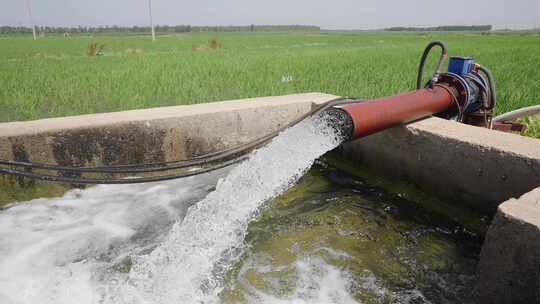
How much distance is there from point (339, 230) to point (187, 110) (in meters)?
1.72

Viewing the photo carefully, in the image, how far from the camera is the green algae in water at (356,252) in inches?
82.5

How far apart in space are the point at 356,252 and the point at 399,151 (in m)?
1.02

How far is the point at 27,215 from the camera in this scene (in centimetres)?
286

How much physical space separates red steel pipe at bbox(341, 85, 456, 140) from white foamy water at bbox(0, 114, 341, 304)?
0.66 feet

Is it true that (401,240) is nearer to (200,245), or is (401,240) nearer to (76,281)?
(200,245)

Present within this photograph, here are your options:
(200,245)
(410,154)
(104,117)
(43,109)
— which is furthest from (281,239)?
(43,109)

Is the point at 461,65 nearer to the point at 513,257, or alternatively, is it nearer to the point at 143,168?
the point at 513,257

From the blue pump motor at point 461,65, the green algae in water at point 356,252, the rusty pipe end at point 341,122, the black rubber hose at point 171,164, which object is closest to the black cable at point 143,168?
the black rubber hose at point 171,164

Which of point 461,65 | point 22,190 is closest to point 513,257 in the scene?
point 461,65

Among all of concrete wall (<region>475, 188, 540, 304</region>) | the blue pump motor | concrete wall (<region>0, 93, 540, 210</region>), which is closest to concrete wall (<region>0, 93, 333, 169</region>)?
concrete wall (<region>0, 93, 540, 210</region>)

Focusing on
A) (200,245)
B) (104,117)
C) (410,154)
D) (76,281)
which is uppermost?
(104,117)

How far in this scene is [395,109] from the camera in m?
2.76

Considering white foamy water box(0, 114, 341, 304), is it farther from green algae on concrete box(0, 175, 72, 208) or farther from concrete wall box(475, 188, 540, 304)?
concrete wall box(475, 188, 540, 304)

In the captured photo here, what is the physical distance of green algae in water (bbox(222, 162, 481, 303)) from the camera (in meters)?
2.10
